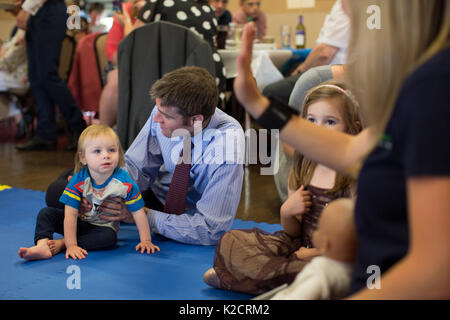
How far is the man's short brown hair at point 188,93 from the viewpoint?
6.74 ft

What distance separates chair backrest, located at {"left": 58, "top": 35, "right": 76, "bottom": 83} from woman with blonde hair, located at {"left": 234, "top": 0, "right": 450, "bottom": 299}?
4.53 m

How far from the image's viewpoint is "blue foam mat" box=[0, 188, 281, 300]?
1.62 meters

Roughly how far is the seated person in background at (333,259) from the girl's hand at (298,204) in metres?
0.67

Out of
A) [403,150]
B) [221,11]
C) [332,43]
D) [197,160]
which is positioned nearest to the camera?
[403,150]

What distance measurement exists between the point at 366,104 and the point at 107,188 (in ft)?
4.52

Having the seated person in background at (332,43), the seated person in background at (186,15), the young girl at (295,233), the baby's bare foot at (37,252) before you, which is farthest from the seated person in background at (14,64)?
the young girl at (295,233)

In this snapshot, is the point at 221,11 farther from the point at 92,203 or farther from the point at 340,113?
the point at 340,113

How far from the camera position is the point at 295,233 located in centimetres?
173

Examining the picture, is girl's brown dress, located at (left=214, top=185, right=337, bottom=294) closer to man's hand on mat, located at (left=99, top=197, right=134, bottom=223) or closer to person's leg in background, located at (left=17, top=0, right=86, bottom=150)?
man's hand on mat, located at (left=99, top=197, right=134, bottom=223)

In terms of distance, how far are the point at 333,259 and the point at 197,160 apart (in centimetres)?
129

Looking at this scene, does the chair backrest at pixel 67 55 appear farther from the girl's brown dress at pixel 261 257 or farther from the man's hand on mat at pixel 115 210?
the girl's brown dress at pixel 261 257

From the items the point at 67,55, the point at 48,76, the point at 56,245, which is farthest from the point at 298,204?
the point at 67,55
